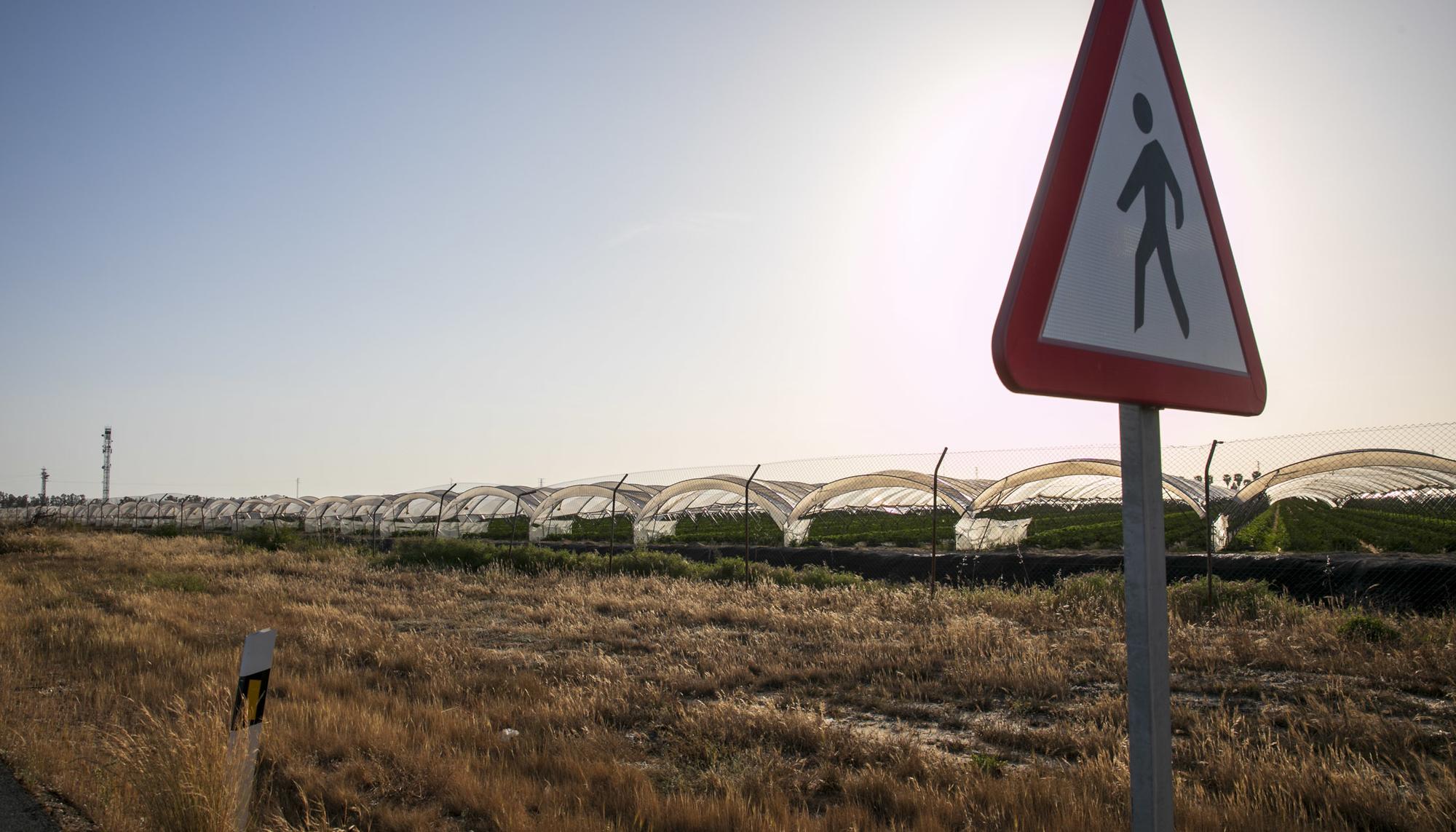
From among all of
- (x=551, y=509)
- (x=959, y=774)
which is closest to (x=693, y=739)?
(x=959, y=774)

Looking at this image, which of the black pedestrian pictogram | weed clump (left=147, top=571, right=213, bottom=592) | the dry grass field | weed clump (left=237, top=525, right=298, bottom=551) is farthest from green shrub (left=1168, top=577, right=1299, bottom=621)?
weed clump (left=237, top=525, right=298, bottom=551)

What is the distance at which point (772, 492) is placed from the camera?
3325 cm

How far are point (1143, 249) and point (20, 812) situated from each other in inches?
241

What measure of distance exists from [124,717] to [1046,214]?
26.5 feet

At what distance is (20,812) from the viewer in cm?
467

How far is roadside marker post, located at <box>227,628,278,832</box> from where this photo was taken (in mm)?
4461

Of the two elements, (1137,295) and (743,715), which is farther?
(743,715)

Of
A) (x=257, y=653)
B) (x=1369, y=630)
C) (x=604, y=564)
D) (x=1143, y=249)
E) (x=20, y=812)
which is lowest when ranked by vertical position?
(x=604, y=564)

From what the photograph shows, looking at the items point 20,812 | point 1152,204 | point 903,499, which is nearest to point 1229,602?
point 1152,204

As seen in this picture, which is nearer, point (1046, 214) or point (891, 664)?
point (1046, 214)

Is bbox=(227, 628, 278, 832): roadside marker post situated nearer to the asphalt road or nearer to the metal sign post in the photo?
the asphalt road

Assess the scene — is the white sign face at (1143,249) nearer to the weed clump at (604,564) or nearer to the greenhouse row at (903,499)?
the greenhouse row at (903,499)

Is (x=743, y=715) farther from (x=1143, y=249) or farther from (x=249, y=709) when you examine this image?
(x=1143, y=249)

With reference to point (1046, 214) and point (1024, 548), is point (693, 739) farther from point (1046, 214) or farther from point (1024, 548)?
point (1024, 548)
